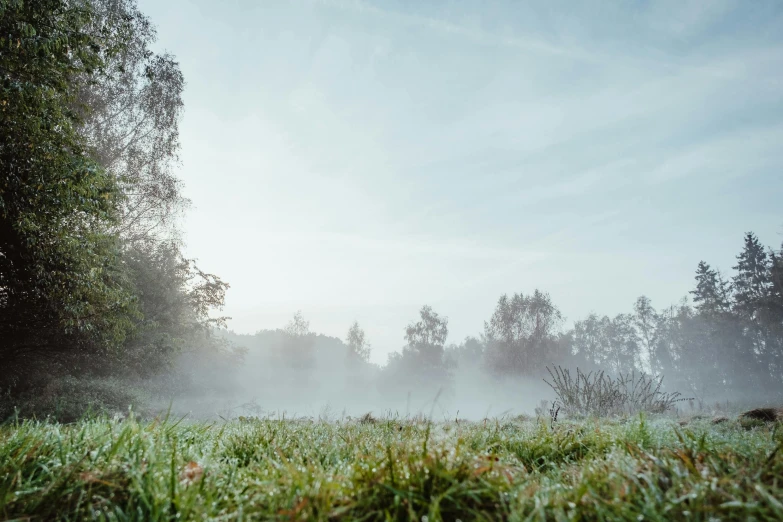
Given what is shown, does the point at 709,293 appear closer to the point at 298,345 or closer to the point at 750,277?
the point at 750,277

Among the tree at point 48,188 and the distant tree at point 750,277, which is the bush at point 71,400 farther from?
the distant tree at point 750,277

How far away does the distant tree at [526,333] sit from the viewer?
1866 inches

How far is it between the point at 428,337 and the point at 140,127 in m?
49.7

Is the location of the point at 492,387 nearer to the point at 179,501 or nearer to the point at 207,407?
the point at 207,407

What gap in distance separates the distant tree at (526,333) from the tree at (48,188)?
150ft

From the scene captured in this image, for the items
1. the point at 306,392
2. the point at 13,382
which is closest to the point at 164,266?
A: the point at 13,382

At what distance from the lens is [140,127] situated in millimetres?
16203

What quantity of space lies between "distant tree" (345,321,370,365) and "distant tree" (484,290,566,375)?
88.9ft

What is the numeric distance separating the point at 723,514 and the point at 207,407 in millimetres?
29048

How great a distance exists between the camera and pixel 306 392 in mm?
65875

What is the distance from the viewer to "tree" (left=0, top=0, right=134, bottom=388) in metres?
6.14

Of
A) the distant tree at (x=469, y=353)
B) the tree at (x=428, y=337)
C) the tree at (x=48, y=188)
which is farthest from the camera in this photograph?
the distant tree at (x=469, y=353)

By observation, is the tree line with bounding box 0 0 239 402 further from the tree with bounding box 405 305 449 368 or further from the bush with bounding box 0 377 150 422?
the tree with bounding box 405 305 449 368

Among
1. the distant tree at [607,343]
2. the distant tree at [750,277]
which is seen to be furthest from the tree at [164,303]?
the distant tree at [607,343]
